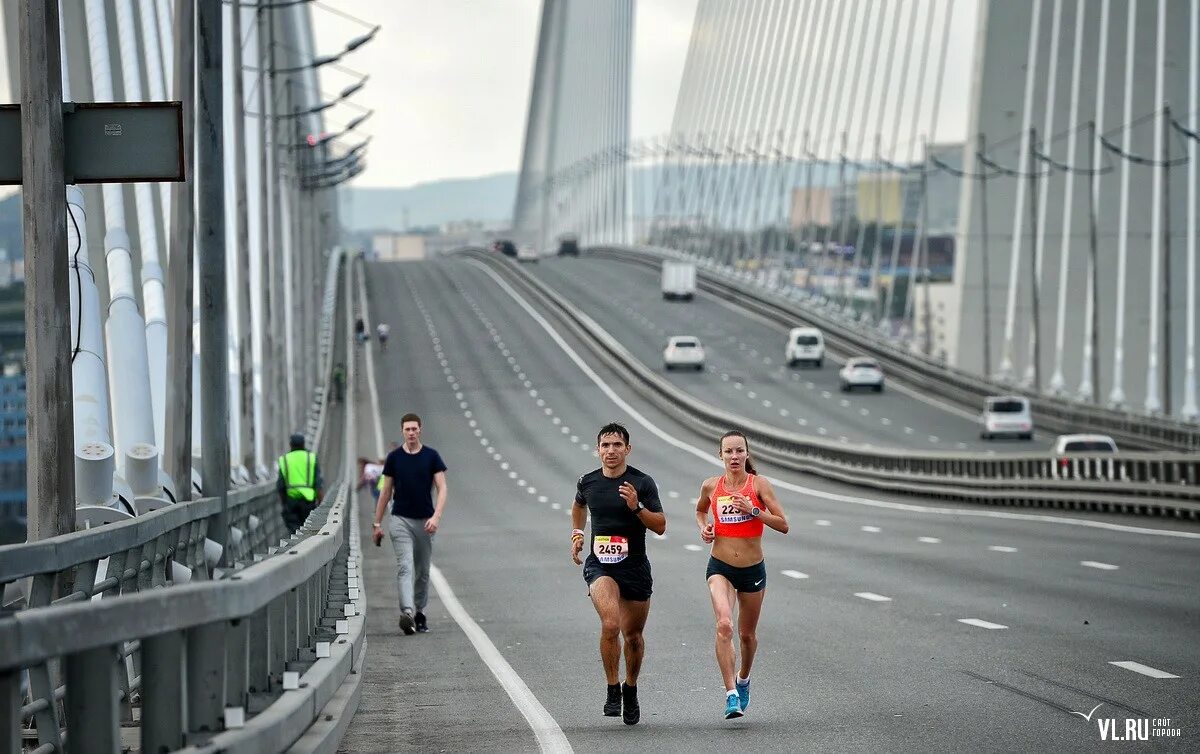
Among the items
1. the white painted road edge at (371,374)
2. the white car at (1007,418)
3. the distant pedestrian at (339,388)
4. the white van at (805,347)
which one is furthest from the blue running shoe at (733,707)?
A: the white van at (805,347)

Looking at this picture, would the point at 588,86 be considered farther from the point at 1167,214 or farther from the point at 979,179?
the point at 1167,214

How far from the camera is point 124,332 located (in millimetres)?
24500

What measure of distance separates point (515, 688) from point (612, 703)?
5.87 ft

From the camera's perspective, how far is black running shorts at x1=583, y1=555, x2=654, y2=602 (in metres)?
11.3

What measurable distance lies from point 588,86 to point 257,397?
139003 mm

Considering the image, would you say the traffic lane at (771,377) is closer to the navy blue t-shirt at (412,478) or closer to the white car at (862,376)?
the white car at (862,376)

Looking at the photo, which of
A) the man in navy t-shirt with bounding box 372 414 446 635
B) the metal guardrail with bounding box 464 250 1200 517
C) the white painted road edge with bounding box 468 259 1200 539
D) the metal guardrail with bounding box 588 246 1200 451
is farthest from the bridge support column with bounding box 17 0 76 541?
the metal guardrail with bounding box 588 246 1200 451

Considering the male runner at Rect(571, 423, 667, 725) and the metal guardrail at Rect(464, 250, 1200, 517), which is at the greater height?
the male runner at Rect(571, 423, 667, 725)

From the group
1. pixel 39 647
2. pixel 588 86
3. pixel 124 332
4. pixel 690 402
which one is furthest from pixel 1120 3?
pixel 588 86

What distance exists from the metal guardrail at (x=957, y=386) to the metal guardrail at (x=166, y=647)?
4539 centimetres

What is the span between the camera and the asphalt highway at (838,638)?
34.9 ft

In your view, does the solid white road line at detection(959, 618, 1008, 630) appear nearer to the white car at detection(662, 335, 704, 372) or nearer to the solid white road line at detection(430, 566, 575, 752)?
the solid white road line at detection(430, 566, 575, 752)

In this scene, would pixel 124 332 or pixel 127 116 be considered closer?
pixel 127 116

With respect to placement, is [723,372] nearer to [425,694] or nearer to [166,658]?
[425,694]
